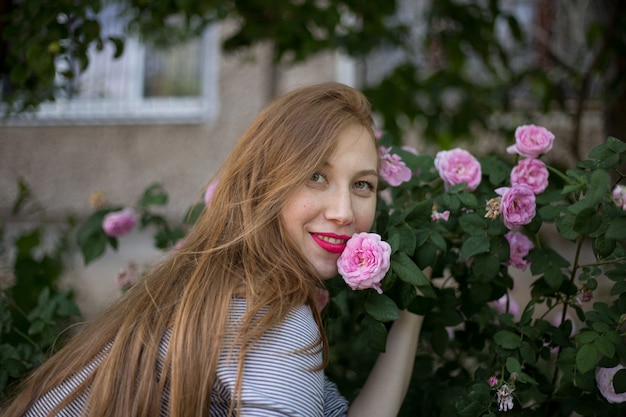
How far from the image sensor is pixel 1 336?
1.93 m

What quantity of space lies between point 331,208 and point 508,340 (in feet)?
1.78

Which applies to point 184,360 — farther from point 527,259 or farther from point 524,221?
point 527,259

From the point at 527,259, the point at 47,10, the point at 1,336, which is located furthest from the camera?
the point at 47,10

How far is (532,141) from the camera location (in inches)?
69.0

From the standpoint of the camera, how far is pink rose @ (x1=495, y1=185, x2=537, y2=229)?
1.55 m

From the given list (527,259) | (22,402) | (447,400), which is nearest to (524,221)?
(527,259)

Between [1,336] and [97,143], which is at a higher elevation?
[1,336]

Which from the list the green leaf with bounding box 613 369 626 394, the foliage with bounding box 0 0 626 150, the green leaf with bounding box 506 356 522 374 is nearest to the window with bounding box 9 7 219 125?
the foliage with bounding box 0 0 626 150

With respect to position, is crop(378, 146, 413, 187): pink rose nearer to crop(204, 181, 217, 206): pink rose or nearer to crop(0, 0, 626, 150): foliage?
crop(204, 181, 217, 206): pink rose

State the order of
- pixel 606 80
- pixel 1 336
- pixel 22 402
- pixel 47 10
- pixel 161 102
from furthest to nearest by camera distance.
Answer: pixel 161 102 < pixel 606 80 < pixel 47 10 < pixel 1 336 < pixel 22 402

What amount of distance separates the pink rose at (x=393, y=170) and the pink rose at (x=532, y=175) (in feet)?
0.96

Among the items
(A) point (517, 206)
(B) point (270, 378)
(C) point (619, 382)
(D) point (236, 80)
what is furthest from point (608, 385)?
(D) point (236, 80)

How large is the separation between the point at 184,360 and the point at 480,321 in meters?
1.01

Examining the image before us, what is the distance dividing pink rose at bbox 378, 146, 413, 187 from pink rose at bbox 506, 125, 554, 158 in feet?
1.00
